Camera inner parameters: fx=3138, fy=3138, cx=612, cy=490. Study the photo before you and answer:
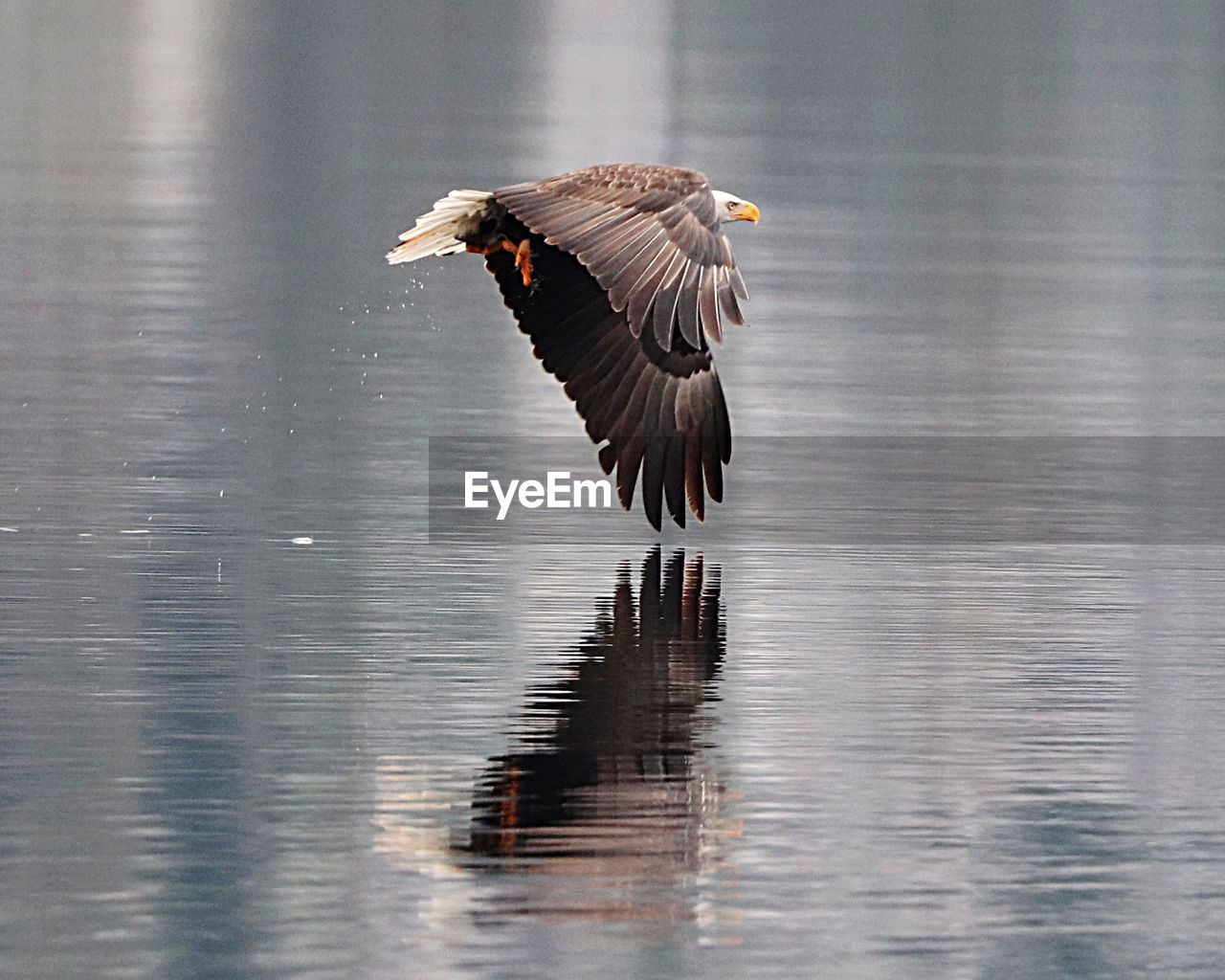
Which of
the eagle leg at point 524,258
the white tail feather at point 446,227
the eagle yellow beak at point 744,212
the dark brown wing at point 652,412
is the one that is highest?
the eagle yellow beak at point 744,212

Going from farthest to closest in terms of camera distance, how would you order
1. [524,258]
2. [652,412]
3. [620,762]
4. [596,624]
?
[524,258]
[652,412]
[596,624]
[620,762]

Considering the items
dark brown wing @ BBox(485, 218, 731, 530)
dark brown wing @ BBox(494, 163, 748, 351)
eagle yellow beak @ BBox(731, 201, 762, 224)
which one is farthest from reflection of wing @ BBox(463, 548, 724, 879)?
eagle yellow beak @ BBox(731, 201, 762, 224)

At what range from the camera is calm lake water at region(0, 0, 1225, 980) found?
6.76 m

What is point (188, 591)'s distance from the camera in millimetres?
10031

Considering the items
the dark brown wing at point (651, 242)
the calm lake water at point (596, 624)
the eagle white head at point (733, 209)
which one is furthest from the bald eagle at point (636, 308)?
the calm lake water at point (596, 624)

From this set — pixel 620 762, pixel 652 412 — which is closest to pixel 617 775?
pixel 620 762

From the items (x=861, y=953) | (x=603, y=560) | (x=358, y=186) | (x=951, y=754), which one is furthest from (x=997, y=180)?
(x=861, y=953)

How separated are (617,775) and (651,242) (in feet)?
8.85

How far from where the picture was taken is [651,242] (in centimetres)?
1005

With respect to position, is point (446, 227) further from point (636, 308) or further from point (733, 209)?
point (636, 308)

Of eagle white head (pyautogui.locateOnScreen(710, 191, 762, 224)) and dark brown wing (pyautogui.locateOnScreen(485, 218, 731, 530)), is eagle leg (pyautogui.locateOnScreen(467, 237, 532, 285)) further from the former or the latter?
eagle white head (pyautogui.locateOnScreen(710, 191, 762, 224))

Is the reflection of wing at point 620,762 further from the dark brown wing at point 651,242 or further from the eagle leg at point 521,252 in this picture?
the eagle leg at point 521,252

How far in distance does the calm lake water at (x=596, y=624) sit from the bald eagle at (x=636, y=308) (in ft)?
1.50

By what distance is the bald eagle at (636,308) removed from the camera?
994 centimetres
